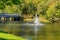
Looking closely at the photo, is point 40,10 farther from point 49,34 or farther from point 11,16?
point 49,34

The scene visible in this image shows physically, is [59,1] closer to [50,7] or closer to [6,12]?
[50,7]

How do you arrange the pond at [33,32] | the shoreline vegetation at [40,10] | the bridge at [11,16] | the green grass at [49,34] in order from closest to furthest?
the green grass at [49,34] < the pond at [33,32] < the shoreline vegetation at [40,10] < the bridge at [11,16]

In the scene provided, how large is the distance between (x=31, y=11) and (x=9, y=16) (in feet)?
21.0

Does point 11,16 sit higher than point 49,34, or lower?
lower

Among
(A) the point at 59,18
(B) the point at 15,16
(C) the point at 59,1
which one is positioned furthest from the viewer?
(B) the point at 15,16

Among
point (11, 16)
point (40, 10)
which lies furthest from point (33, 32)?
point (11, 16)

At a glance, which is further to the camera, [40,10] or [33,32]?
[40,10]

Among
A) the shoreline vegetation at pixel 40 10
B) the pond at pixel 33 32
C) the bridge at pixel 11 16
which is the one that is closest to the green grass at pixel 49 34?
the pond at pixel 33 32

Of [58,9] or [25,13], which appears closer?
[58,9]

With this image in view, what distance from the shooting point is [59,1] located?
7238 cm

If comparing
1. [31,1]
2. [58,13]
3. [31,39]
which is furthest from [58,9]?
[31,39]

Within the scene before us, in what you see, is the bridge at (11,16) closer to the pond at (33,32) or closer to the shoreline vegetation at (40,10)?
the shoreline vegetation at (40,10)

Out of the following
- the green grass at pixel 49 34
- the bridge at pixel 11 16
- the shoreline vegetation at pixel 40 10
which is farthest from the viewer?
the bridge at pixel 11 16

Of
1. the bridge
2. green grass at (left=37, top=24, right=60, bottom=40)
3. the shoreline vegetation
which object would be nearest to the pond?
green grass at (left=37, top=24, right=60, bottom=40)
